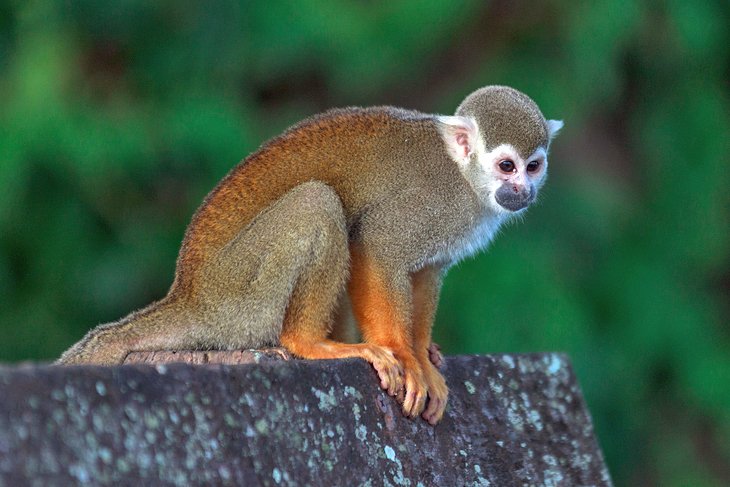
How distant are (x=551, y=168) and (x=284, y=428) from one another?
592cm

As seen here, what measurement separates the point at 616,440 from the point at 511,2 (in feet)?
10.9

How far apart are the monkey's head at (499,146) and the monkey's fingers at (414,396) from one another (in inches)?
39.0

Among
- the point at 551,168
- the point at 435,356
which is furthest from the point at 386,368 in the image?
the point at 551,168

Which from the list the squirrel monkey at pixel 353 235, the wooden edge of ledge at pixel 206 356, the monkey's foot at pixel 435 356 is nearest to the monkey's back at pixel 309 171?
the squirrel monkey at pixel 353 235

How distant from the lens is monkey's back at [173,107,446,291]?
144 inches

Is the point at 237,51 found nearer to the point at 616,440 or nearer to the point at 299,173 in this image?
the point at 616,440

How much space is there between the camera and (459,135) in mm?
4070

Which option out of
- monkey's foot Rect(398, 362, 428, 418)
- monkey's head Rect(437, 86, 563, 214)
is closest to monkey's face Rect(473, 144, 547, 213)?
monkey's head Rect(437, 86, 563, 214)

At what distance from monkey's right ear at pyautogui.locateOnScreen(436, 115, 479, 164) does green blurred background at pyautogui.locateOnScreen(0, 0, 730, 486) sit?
3.40 meters

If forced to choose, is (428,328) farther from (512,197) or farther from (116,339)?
(116,339)

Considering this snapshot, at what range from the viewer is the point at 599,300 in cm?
827

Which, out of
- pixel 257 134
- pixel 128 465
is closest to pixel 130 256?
pixel 257 134

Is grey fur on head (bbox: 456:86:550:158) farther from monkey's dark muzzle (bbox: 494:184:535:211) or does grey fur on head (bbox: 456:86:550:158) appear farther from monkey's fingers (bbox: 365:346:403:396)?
monkey's fingers (bbox: 365:346:403:396)

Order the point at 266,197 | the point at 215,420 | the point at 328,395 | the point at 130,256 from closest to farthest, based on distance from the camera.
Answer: the point at 215,420 < the point at 328,395 < the point at 266,197 < the point at 130,256
